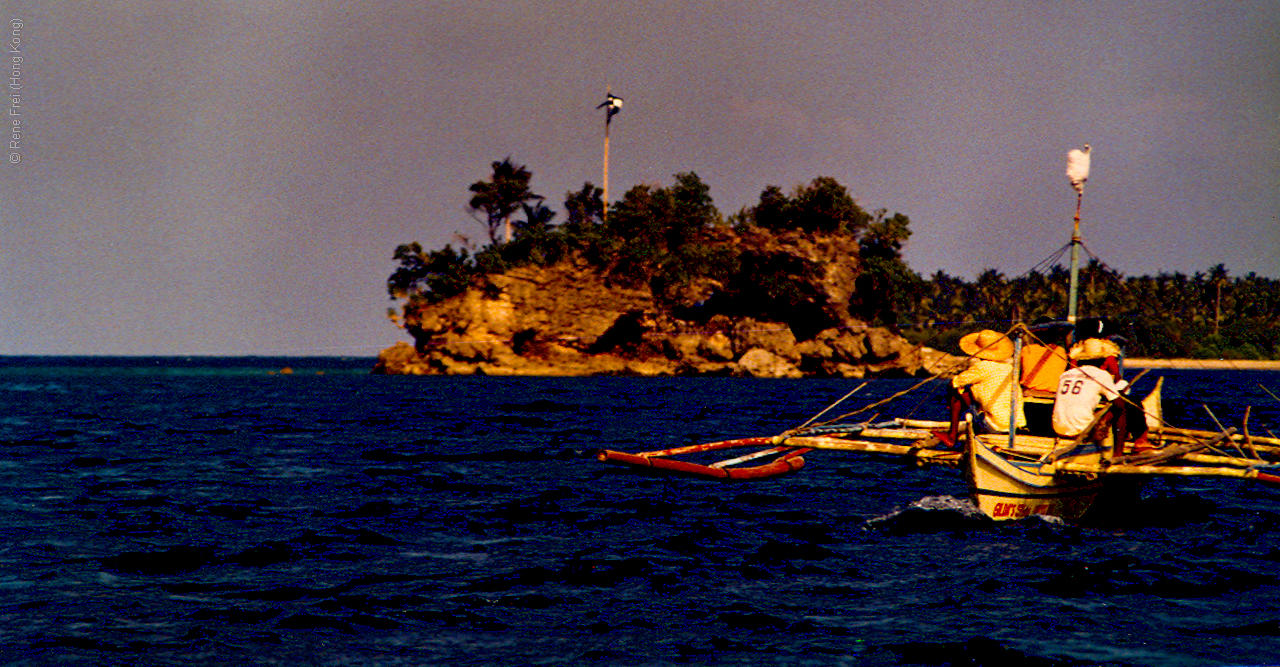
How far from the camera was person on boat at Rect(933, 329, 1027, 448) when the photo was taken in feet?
52.1

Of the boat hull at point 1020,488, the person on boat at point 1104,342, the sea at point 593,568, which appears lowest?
the sea at point 593,568

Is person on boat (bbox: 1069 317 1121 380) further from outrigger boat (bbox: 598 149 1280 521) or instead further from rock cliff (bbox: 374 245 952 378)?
rock cliff (bbox: 374 245 952 378)

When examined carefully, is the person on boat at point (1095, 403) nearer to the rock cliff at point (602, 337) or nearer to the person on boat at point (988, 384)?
the person on boat at point (988, 384)

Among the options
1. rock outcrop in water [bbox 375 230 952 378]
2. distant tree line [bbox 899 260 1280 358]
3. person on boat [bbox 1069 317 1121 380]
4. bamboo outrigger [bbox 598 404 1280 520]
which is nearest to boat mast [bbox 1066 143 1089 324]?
person on boat [bbox 1069 317 1121 380]

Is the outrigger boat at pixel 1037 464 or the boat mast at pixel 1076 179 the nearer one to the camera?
the outrigger boat at pixel 1037 464

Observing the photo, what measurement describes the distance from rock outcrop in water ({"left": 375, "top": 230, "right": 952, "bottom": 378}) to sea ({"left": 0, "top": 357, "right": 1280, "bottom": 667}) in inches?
2371

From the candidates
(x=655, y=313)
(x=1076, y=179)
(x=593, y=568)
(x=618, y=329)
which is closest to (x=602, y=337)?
(x=618, y=329)

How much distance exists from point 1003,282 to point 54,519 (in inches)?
5597

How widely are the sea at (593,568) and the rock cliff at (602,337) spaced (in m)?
60.0

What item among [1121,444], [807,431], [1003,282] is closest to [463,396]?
[807,431]

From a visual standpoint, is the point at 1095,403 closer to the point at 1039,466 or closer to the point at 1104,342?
the point at 1104,342

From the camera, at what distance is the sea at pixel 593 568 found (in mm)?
8477

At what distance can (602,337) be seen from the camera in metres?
85.9

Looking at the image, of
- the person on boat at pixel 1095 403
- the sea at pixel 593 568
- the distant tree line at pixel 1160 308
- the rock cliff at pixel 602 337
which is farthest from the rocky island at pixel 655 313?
the person on boat at pixel 1095 403
